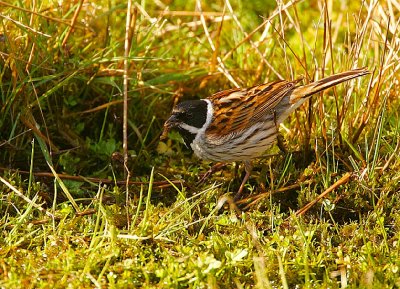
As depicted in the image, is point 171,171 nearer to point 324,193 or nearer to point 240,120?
point 240,120

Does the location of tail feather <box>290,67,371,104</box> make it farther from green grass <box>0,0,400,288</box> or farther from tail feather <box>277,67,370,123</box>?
green grass <box>0,0,400,288</box>

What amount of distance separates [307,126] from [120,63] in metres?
1.50

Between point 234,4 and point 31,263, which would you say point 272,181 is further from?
point 234,4

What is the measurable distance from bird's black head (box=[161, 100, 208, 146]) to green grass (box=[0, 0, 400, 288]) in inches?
14.8

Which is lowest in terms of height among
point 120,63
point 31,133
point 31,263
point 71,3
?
point 31,263

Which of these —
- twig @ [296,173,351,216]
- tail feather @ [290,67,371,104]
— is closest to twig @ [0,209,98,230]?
twig @ [296,173,351,216]

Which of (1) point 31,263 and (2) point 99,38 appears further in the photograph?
(2) point 99,38

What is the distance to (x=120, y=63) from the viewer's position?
5656mm

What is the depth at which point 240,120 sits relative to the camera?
5.11 m

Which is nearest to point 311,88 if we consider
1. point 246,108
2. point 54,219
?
point 246,108

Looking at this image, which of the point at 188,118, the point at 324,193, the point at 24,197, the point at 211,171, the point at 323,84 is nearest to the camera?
the point at 24,197

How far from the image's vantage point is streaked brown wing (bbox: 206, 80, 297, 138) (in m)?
5.08

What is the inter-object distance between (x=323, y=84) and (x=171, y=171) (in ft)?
4.13

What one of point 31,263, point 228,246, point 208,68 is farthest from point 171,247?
point 208,68
